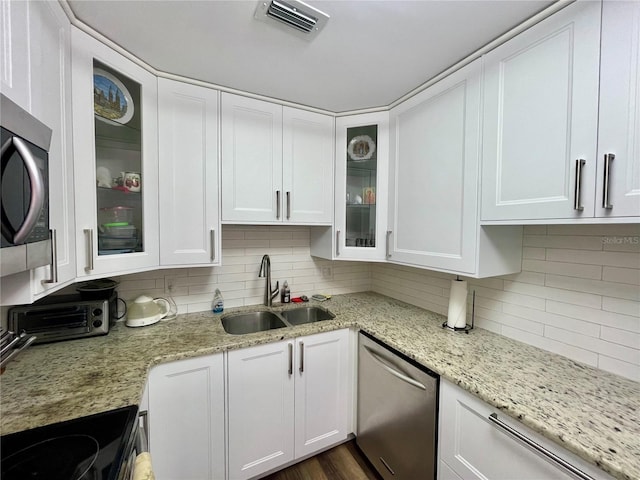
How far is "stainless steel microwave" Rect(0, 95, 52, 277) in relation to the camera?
0.60m

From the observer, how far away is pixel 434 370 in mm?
1177

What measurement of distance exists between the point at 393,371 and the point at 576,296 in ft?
3.06

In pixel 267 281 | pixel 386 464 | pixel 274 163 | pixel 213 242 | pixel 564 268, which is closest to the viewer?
pixel 564 268

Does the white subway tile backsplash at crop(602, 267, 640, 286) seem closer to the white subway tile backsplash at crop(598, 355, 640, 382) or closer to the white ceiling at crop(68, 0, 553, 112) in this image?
the white subway tile backsplash at crop(598, 355, 640, 382)

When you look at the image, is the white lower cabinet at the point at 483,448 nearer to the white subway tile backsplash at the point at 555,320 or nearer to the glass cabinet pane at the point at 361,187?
the white subway tile backsplash at the point at 555,320

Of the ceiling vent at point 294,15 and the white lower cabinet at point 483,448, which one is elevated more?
the ceiling vent at point 294,15

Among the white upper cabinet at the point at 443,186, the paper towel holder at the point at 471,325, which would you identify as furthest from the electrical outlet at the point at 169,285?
the paper towel holder at the point at 471,325

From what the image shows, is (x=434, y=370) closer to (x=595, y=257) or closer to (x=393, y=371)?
(x=393, y=371)

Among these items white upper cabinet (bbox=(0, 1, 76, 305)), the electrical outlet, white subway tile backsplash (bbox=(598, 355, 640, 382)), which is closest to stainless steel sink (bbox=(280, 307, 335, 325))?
the electrical outlet

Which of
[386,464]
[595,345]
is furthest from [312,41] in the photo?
[386,464]

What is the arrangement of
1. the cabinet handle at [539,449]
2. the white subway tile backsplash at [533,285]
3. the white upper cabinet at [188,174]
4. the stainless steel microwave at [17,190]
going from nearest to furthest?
the stainless steel microwave at [17,190]
the cabinet handle at [539,449]
the white subway tile backsplash at [533,285]
the white upper cabinet at [188,174]

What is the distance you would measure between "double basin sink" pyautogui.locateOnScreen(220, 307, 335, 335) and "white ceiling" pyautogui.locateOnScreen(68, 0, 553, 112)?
1.51 metres

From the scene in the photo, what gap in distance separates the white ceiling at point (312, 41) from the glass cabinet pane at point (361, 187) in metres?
0.38

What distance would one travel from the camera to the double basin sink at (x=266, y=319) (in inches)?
72.9
